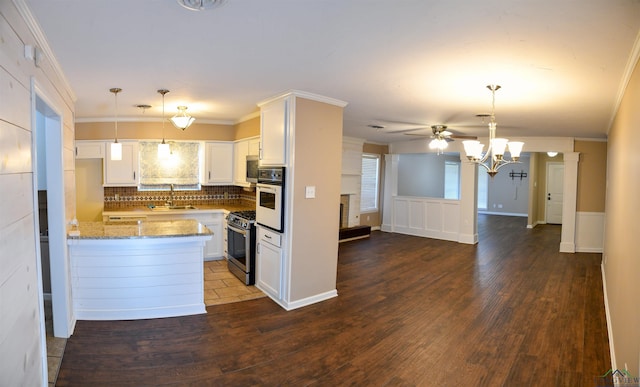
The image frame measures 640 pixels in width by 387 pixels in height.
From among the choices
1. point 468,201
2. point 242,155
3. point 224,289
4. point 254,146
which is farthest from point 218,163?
point 468,201

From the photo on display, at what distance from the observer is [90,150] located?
5465 mm

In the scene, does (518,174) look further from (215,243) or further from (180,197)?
(180,197)

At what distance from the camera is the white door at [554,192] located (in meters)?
11.0

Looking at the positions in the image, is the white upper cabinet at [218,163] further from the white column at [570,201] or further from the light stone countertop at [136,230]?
the white column at [570,201]

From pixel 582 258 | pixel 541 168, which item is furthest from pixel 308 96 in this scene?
pixel 541 168

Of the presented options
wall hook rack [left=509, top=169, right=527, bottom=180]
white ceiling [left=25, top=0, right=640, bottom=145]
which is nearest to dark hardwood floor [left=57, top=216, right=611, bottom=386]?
white ceiling [left=25, top=0, right=640, bottom=145]

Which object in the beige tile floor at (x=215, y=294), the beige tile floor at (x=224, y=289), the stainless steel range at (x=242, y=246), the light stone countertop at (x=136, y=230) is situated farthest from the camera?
the stainless steel range at (x=242, y=246)

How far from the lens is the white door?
1096 cm

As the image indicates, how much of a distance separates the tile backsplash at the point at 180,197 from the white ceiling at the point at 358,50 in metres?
2.10

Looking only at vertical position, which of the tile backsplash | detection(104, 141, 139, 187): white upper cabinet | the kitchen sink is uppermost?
detection(104, 141, 139, 187): white upper cabinet

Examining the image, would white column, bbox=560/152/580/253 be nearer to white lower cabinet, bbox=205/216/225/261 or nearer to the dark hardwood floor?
the dark hardwood floor

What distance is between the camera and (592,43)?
84.7 inches

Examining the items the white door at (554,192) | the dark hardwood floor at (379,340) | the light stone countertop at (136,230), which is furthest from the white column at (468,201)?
the light stone countertop at (136,230)

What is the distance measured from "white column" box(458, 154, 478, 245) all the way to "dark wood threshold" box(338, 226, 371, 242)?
6.83 feet
